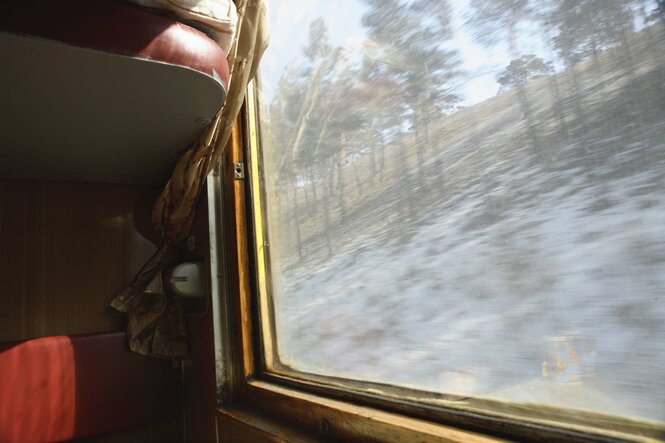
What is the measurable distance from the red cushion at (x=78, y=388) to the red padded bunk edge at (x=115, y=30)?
102 cm

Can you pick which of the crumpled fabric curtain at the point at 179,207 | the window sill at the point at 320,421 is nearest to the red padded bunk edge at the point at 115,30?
the crumpled fabric curtain at the point at 179,207

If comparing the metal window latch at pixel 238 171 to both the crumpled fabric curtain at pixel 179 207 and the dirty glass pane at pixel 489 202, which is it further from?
the dirty glass pane at pixel 489 202

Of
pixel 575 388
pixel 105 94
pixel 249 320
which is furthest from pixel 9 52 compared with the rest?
pixel 575 388

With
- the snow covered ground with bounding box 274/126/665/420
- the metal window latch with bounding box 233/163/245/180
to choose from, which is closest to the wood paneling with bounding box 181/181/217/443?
the metal window latch with bounding box 233/163/245/180

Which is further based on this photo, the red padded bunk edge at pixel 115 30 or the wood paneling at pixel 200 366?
the wood paneling at pixel 200 366

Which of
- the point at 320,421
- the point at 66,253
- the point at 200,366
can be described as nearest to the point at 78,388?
the point at 200,366

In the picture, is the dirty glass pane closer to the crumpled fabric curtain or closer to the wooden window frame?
the wooden window frame

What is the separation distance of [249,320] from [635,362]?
3.26 feet

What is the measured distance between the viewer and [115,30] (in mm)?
719

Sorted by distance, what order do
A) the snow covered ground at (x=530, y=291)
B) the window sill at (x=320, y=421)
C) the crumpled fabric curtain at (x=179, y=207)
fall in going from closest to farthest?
1. the snow covered ground at (x=530, y=291)
2. the window sill at (x=320, y=421)
3. the crumpled fabric curtain at (x=179, y=207)

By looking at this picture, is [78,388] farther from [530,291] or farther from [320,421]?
[530,291]

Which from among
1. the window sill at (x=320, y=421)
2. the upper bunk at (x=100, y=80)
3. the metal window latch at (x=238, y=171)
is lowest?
the window sill at (x=320, y=421)

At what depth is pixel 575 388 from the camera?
1.68 ft

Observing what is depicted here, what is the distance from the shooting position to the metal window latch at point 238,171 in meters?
1.30
